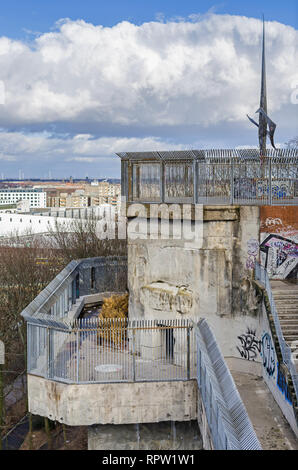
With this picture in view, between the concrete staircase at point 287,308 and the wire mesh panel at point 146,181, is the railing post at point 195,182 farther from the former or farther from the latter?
the concrete staircase at point 287,308

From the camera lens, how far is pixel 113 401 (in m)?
14.3

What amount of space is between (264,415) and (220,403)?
4.36 m

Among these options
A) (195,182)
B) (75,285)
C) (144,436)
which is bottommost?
(144,436)

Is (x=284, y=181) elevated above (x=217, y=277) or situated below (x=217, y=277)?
above

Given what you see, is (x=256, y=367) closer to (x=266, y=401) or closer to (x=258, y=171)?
(x=266, y=401)

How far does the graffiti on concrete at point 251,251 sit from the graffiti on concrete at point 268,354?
2599 millimetres

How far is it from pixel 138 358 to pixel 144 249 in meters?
4.13

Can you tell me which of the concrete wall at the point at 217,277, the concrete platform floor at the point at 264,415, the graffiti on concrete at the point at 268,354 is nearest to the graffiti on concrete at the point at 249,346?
the concrete wall at the point at 217,277

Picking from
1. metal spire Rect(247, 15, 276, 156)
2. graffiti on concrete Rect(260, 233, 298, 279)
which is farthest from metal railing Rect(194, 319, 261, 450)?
metal spire Rect(247, 15, 276, 156)

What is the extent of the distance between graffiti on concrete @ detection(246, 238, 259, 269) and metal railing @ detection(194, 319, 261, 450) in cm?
315

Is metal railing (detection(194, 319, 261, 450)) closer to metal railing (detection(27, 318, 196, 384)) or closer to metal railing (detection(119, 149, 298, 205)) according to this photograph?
metal railing (detection(27, 318, 196, 384))

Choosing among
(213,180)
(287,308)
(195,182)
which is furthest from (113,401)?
(213,180)

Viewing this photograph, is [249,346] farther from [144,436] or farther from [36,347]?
[36,347]
